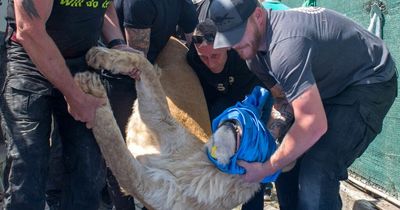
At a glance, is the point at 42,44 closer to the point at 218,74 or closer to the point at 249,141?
the point at 249,141

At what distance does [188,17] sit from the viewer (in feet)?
12.2

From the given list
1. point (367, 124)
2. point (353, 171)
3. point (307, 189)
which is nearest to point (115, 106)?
point (307, 189)

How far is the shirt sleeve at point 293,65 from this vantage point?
236 centimetres

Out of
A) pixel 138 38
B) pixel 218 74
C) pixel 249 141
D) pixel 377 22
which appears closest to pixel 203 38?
Result: pixel 218 74

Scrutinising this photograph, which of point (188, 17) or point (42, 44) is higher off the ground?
point (42, 44)

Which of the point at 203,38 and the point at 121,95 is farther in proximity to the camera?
the point at 121,95

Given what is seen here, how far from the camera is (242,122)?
9.11ft

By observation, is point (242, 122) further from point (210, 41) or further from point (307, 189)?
point (210, 41)

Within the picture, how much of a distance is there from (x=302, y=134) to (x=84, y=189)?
1.21m

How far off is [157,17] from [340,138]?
4.66 feet

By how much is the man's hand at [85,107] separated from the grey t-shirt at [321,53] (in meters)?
0.89

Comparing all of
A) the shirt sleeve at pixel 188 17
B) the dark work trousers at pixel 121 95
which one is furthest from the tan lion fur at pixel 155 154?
the shirt sleeve at pixel 188 17

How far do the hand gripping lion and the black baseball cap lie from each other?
559 millimetres

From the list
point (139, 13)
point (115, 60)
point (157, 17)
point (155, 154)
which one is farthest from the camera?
point (157, 17)
